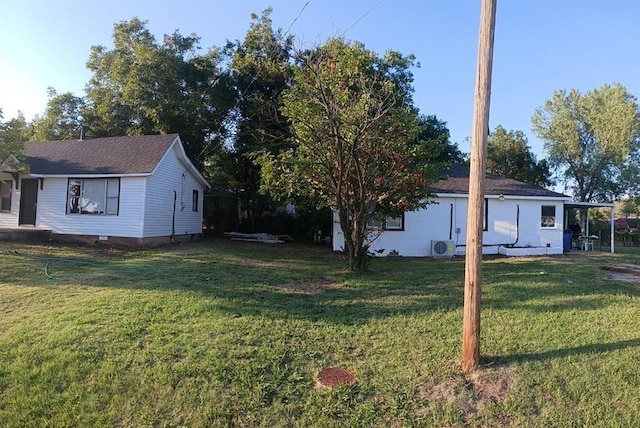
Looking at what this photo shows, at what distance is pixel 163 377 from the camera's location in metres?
4.13

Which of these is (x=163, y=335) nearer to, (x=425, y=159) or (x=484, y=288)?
(x=484, y=288)

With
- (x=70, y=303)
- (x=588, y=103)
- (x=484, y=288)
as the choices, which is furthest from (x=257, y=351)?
(x=588, y=103)

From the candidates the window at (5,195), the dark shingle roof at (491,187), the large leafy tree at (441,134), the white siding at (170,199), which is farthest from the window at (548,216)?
the window at (5,195)

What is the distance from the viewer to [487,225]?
1590 centimetres

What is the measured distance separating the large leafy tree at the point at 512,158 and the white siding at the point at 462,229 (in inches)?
693

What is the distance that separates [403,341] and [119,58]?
24595 mm

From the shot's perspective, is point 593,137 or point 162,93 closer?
point 162,93

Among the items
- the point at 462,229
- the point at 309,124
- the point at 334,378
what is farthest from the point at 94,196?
the point at 334,378

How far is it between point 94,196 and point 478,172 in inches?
557

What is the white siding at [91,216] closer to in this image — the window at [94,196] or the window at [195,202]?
the window at [94,196]

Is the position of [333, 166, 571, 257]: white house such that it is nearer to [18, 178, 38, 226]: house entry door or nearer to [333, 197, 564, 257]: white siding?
[333, 197, 564, 257]: white siding

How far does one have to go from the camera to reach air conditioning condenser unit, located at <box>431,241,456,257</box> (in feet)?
48.8

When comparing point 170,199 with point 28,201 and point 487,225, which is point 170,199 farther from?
point 487,225

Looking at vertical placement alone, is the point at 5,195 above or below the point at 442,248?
above
